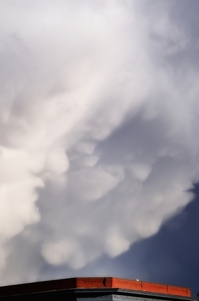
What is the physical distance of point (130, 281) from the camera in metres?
49.3

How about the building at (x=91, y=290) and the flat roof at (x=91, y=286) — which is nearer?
the building at (x=91, y=290)

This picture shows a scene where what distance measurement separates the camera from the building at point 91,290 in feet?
154

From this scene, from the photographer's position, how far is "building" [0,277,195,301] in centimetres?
4688

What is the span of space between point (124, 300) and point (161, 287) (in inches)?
246

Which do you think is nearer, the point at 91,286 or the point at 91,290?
the point at 91,290

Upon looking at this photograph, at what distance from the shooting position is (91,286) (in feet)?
155

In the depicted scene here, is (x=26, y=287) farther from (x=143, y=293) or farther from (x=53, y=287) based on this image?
(x=143, y=293)

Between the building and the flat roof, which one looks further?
the flat roof

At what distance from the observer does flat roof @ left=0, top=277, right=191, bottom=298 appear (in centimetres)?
4741

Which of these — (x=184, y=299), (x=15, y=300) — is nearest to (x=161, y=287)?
(x=184, y=299)

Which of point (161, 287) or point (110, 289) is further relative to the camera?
point (161, 287)

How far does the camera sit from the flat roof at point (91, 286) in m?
47.4

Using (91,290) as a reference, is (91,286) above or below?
above

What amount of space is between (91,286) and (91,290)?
0.60 metres
